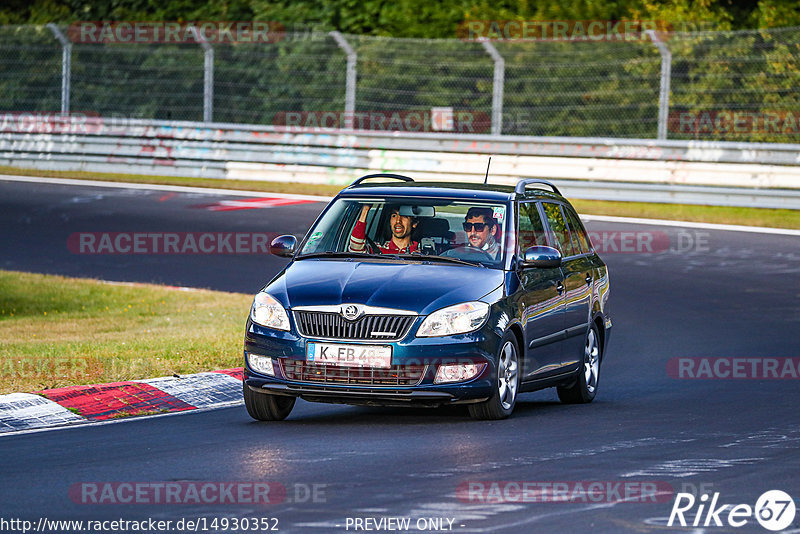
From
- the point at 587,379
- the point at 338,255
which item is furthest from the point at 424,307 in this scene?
the point at 587,379

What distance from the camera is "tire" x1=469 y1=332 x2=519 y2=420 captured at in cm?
977

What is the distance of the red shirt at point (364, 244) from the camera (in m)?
10.5

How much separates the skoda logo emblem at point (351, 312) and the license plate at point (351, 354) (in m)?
0.18

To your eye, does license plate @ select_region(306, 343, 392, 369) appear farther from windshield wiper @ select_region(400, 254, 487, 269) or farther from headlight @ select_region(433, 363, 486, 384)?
windshield wiper @ select_region(400, 254, 487, 269)

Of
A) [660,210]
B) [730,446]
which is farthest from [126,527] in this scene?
[660,210]

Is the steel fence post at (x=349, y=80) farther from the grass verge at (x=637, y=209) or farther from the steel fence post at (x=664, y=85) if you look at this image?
the steel fence post at (x=664, y=85)

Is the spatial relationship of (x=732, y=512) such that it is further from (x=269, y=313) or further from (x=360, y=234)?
(x=360, y=234)

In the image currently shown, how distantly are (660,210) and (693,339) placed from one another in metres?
10.3

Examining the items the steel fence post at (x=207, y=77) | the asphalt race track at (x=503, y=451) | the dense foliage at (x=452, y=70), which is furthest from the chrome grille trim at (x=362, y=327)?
the steel fence post at (x=207, y=77)

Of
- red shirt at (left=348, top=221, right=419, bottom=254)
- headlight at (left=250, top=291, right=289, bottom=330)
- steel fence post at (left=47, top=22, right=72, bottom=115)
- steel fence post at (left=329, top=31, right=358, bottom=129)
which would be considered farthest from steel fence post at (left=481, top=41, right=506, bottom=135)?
headlight at (left=250, top=291, right=289, bottom=330)

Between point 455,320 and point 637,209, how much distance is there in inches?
625

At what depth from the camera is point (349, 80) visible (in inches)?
1094

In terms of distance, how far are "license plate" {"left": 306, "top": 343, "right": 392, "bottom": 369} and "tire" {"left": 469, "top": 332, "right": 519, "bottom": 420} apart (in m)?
0.79

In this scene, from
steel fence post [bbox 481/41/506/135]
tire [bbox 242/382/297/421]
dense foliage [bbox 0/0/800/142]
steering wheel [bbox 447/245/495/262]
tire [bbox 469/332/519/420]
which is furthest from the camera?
steel fence post [bbox 481/41/506/135]
